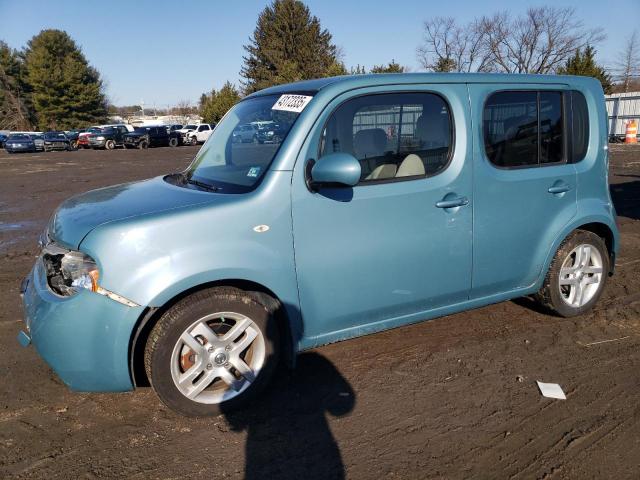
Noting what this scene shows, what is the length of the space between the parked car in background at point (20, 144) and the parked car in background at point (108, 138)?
389cm

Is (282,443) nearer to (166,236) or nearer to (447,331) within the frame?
(166,236)

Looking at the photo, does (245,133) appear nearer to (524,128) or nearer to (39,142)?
(524,128)

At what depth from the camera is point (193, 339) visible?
2854mm

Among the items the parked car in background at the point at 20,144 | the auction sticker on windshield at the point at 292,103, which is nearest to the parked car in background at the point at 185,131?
the parked car in background at the point at 20,144

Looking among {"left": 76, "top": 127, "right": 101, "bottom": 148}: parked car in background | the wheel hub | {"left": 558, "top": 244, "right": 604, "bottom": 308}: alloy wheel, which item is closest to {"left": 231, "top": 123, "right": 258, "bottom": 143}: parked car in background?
the wheel hub

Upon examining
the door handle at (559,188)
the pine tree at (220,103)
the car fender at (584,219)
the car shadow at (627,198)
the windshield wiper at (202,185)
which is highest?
the pine tree at (220,103)

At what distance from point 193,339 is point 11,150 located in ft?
127

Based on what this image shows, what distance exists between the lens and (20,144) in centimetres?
3466

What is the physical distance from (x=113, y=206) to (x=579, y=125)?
356cm

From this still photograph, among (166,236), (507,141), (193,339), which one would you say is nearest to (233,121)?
(166,236)

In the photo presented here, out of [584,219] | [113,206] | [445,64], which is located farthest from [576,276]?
[445,64]

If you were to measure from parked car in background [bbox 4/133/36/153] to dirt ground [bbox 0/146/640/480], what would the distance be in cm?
3599

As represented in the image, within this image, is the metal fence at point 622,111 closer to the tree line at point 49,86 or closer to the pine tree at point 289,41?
the pine tree at point 289,41

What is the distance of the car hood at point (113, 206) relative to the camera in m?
2.80
